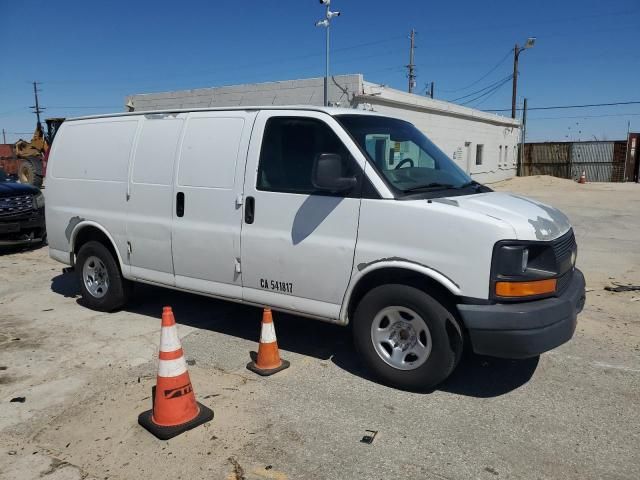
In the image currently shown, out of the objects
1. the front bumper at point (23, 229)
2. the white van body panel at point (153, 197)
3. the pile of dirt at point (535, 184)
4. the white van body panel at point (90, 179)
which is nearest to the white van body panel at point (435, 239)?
the white van body panel at point (153, 197)

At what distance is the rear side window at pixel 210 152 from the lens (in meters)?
4.69

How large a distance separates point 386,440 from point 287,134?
259 cm

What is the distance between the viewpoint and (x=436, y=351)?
147 inches

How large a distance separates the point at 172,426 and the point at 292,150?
2371 millimetres

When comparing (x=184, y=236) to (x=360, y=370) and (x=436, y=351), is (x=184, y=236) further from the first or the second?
(x=436, y=351)

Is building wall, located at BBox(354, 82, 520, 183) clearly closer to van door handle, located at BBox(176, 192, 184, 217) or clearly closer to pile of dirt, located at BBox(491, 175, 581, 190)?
pile of dirt, located at BBox(491, 175, 581, 190)

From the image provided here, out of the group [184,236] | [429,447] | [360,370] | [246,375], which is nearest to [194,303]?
[184,236]

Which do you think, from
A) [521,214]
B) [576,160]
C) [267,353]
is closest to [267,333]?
[267,353]

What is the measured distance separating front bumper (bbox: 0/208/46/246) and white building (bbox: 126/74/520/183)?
22.0 ft

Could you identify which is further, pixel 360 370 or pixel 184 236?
pixel 184 236

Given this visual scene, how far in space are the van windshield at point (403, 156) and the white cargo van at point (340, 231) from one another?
2 centimetres

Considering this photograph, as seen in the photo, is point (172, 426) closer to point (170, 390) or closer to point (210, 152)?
point (170, 390)

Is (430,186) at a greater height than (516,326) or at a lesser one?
greater

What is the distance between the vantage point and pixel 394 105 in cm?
1862
